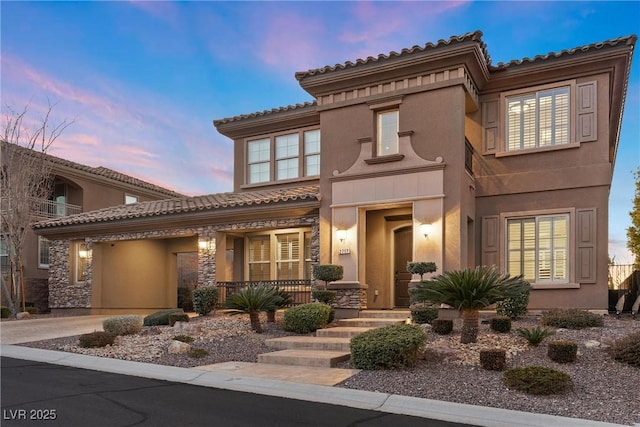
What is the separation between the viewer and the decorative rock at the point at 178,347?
1032cm

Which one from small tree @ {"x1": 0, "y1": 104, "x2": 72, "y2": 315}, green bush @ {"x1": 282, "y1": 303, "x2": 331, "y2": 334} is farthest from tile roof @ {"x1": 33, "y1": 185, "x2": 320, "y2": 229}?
green bush @ {"x1": 282, "y1": 303, "x2": 331, "y2": 334}

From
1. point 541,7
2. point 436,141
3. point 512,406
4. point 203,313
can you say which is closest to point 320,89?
point 436,141

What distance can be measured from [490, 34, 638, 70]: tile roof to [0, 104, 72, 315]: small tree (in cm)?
1794

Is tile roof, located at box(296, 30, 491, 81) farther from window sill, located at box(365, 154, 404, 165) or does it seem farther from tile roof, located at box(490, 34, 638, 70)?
window sill, located at box(365, 154, 404, 165)

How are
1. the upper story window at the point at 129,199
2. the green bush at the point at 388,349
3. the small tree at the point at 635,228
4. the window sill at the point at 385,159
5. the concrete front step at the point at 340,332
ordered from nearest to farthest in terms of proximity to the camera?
the green bush at the point at 388,349
the concrete front step at the point at 340,332
the window sill at the point at 385,159
the small tree at the point at 635,228
the upper story window at the point at 129,199

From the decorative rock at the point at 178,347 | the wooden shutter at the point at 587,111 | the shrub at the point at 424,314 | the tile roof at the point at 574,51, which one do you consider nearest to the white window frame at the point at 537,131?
the wooden shutter at the point at 587,111

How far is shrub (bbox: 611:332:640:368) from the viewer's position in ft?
25.4

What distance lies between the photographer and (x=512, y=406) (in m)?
6.38

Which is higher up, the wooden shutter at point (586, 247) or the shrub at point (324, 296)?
the wooden shutter at point (586, 247)

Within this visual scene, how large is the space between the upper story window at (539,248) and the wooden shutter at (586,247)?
29 cm

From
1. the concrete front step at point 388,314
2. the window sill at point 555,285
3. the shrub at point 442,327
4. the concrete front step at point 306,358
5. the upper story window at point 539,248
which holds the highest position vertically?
the upper story window at point 539,248

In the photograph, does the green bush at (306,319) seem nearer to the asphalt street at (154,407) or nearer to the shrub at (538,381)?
the asphalt street at (154,407)

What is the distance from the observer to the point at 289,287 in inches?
639

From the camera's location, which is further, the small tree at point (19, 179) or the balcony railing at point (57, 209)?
the balcony railing at point (57, 209)
